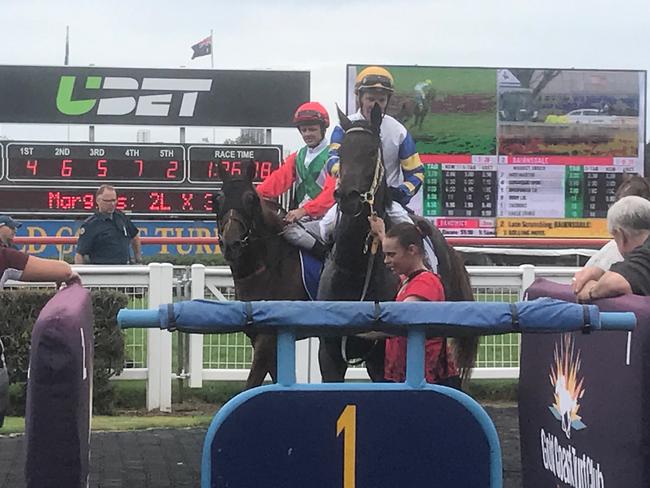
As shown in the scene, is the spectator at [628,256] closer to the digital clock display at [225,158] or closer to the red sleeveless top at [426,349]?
the red sleeveless top at [426,349]

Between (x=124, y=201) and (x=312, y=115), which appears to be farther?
(x=124, y=201)

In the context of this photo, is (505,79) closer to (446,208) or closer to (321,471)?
(446,208)

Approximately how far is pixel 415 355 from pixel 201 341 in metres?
5.69

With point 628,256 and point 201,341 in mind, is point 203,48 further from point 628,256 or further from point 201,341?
point 628,256

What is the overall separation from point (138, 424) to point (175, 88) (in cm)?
970

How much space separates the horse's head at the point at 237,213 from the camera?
645cm

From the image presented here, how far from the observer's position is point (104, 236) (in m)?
10.3

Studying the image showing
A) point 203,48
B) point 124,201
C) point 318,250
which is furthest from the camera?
point 203,48

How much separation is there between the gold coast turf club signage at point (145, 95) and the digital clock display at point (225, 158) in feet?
4.42

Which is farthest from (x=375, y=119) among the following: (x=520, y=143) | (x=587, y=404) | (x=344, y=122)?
(x=520, y=143)

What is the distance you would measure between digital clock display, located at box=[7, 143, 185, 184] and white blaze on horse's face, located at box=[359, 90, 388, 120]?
372 inches

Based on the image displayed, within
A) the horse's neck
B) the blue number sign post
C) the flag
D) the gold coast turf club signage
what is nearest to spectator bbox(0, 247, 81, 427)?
the blue number sign post

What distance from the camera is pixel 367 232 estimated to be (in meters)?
5.29

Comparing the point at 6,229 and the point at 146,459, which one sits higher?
the point at 6,229
